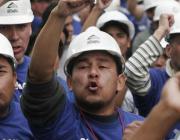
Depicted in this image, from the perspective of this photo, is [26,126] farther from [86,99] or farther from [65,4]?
[65,4]

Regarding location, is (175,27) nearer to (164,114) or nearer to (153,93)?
(153,93)

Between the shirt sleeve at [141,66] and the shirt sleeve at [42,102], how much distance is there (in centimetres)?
149

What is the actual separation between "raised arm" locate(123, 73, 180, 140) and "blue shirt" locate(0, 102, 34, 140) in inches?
73.0

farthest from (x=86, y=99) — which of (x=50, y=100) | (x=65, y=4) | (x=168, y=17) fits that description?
(x=168, y=17)

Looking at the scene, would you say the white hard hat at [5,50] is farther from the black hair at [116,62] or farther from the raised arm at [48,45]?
the raised arm at [48,45]

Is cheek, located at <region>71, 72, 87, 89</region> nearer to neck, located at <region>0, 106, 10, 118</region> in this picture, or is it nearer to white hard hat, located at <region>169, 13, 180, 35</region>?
neck, located at <region>0, 106, 10, 118</region>

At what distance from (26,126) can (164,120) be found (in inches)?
80.2

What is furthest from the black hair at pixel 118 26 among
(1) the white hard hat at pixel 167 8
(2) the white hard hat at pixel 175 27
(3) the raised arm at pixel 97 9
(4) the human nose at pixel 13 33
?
(4) the human nose at pixel 13 33

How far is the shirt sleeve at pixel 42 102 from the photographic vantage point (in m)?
3.14

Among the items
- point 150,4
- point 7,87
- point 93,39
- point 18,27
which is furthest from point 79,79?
point 150,4

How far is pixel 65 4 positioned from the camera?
3078 millimetres

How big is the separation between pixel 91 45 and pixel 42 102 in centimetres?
58

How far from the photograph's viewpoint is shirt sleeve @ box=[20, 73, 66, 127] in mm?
3138

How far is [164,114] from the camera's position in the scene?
194 centimetres
